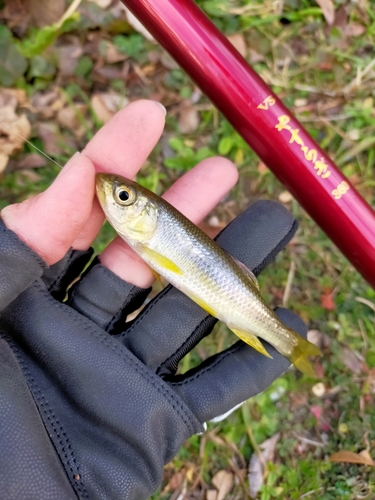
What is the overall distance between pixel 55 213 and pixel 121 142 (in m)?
0.67

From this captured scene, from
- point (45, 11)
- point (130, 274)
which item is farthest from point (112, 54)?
point (130, 274)

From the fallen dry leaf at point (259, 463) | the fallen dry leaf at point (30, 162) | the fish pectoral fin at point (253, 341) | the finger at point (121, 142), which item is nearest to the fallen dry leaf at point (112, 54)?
the fallen dry leaf at point (30, 162)

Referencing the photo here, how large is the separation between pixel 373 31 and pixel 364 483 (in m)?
3.78

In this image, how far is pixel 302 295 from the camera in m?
3.83

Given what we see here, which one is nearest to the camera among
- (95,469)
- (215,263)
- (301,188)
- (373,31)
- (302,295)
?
(95,469)

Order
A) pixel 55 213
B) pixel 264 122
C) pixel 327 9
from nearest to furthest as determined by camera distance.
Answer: pixel 55 213 < pixel 264 122 < pixel 327 9

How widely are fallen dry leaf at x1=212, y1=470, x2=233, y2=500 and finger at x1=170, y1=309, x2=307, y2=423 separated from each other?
1.17m

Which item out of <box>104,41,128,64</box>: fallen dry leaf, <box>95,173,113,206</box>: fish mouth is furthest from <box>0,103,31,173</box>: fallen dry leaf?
<box>95,173,113,206</box>: fish mouth

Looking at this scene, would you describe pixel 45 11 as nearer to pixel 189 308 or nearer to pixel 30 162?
pixel 30 162

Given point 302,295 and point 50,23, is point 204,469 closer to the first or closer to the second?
point 302,295

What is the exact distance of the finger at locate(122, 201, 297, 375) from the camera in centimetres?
255

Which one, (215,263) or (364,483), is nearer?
(215,263)

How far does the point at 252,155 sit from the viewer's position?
3902mm

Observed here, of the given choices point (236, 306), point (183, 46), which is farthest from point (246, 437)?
point (183, 46)
